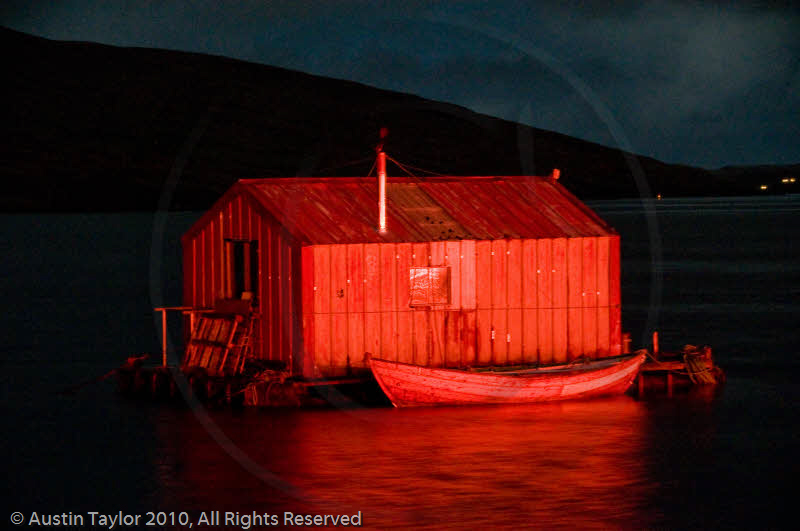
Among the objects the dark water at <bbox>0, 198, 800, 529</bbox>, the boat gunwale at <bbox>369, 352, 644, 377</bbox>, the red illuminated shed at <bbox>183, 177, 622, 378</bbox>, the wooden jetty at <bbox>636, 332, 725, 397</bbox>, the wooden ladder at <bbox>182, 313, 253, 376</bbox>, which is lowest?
the dark water at <bbox>0, 198, 800, 529</bbox>

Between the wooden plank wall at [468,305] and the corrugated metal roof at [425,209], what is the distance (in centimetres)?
37

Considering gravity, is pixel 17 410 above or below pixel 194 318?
below

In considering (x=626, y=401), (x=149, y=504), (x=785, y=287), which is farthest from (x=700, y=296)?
(x=149, y=504)

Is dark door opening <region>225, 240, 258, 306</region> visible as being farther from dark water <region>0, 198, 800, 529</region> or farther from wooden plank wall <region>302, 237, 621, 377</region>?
dark water <region>0, 198, 800, 529</region>

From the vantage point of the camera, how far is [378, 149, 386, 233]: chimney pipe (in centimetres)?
3259

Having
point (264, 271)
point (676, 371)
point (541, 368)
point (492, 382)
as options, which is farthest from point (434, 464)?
point (676, 371)

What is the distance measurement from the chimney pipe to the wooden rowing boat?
3.70m

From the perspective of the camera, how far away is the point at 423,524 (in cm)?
2223

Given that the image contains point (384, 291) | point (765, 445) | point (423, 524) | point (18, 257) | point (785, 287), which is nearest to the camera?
point (423, 524)

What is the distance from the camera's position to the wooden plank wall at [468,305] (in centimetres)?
3144

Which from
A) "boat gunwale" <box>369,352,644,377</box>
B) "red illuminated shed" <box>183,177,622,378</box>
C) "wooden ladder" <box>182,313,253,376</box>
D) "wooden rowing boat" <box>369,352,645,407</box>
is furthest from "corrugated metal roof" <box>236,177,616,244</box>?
"wooden rowing boat" <box>369,352,645,407</box>

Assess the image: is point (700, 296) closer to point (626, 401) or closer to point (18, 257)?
point (626, 401)

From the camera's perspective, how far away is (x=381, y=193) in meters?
32.9

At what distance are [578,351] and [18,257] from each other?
8248 cm
